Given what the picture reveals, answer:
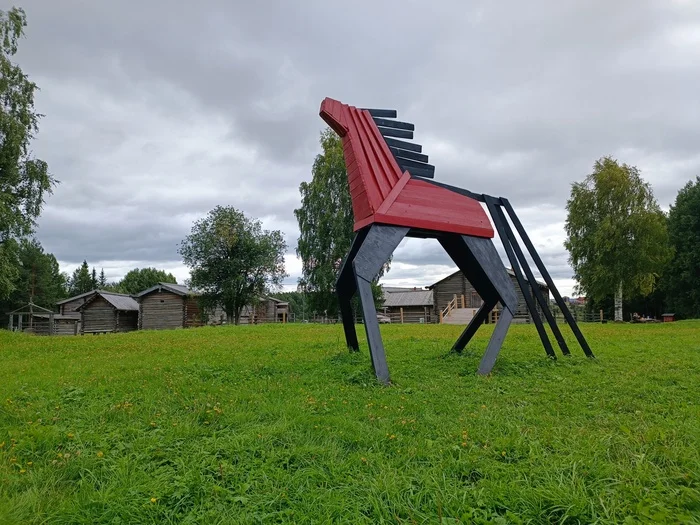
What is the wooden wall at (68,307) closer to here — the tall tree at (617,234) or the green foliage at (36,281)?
the green foliage at (36,281)

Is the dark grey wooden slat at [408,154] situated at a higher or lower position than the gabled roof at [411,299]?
higher

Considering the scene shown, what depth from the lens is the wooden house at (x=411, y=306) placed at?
40625mm

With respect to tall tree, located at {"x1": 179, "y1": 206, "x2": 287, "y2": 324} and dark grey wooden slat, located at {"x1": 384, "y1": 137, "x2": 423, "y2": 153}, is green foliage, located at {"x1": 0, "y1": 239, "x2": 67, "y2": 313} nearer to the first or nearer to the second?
tall tree, located at {"x1": 179, "y1": 206, "x2": 287, "y2": 324}

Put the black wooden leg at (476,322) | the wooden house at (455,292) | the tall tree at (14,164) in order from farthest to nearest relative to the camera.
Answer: the wooden house at (455,292)
the tall tree at (14,164)
the black wooden leg at (476,322)

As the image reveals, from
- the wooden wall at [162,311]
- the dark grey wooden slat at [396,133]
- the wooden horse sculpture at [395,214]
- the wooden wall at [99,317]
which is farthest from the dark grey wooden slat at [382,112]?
the wooden wall at [99,317]

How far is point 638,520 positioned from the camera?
97.6 inches

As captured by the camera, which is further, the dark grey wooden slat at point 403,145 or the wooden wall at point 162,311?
the wooden wall at point 162,311

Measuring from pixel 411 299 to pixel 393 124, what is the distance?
35892mm

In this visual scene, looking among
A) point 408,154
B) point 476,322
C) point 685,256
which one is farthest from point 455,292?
point 408,154

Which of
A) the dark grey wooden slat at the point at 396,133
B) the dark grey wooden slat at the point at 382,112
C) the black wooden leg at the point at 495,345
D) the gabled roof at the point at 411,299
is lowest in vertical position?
the black wooden leg at the point at 495,345

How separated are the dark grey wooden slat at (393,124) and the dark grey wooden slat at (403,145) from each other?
0.27m

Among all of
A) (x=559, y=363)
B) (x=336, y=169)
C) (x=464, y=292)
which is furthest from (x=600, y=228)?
(x=559, y=363)

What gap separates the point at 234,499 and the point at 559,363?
6668 mm

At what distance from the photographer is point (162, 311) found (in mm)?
36406
